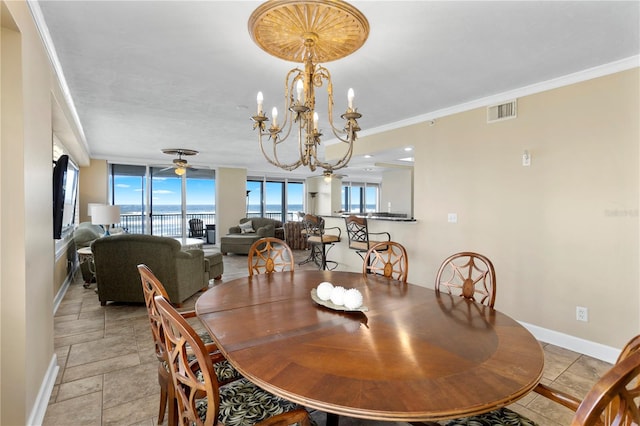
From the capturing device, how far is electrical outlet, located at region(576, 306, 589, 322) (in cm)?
282

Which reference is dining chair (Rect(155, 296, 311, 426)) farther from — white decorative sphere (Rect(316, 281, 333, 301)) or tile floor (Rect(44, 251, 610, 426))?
tile floor (Rect(44, 251, 610, 426))

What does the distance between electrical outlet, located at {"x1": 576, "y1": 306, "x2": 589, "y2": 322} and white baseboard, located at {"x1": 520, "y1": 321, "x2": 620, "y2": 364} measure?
187mm

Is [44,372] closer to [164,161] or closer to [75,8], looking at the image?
[75,8]

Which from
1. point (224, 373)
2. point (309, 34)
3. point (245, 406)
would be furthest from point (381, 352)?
point (309, 34)

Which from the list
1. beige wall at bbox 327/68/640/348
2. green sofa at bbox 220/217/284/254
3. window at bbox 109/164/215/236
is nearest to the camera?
beige wall at bbox 327/68/640/348

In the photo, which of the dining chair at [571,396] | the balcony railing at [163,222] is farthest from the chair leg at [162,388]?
the balcony railing at [163,222]

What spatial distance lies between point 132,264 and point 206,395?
3420 millimetres

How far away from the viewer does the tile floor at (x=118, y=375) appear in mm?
1983

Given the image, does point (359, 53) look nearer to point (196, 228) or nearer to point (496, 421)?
point (496, 421)

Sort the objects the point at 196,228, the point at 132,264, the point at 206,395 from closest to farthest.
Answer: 1. the point at 206,395
2. the point at 132,264
3. the point at 196,228

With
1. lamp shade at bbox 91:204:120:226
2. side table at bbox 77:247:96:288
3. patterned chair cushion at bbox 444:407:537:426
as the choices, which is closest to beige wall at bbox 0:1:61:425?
patterned chair cushion at bbox 444:407:537:426

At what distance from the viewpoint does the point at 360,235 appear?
4.68 m

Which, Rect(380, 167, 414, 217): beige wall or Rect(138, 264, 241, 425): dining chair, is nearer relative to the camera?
Rect(138, 264, 241, 425): dining chair

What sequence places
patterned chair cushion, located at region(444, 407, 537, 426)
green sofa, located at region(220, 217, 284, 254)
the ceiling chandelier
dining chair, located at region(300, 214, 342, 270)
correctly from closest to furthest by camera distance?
patterned chair cushion, located at region(444, 407, 537, 426)
the ceiling chandelier
dining chair, located at region(300, 214, 342, 270)
green sofa, located at region(220, 217, 284, 254)
